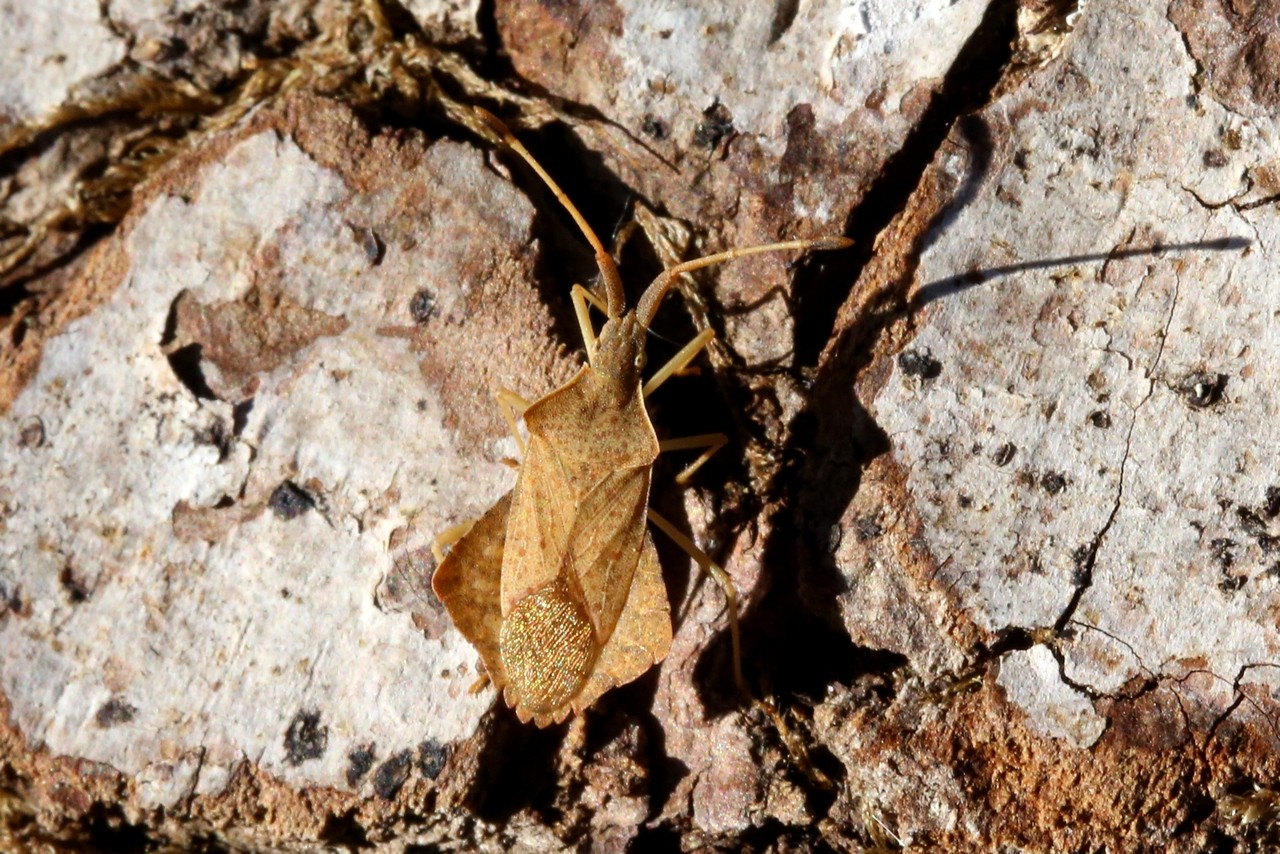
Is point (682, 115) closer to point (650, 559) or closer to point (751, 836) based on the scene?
point (650, 559)

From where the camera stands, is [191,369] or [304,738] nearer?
[304,738]

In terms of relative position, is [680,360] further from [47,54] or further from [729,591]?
[47,54]

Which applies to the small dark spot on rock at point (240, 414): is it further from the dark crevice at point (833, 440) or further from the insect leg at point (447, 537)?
the dark crevice at point (833, 440)

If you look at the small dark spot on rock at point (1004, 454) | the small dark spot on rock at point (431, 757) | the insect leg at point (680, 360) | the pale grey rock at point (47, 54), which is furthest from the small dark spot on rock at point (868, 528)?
the pale grey rock at point (47, 54)

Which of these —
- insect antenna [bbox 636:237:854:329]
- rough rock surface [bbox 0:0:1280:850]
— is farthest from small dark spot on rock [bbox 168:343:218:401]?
insect antenna [bbox 636:237:854:329]

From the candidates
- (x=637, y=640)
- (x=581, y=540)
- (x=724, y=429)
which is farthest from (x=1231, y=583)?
(x=581, y=540)

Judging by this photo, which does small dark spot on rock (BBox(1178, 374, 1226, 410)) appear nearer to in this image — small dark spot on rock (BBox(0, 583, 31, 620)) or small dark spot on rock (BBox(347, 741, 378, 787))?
small dark spot on rock (BBox(347, 741, 378, 787))
